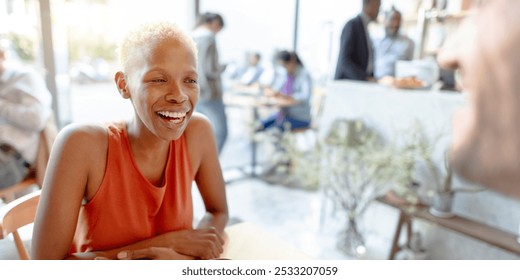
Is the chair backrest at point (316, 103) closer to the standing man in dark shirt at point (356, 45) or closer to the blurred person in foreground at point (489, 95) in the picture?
the standing man in dark shirt at point (356, 45)

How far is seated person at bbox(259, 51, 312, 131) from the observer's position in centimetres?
361

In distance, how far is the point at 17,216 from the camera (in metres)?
0.98

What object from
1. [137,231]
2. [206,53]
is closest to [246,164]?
[206,53]

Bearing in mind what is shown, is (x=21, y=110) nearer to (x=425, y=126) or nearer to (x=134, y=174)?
(x=134, y=174)

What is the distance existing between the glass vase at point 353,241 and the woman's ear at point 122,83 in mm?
1529

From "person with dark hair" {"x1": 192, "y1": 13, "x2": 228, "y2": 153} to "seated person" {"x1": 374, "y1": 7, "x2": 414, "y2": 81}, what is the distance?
4.20ft

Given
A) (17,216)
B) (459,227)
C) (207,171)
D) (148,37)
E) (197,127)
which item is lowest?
(459,227)

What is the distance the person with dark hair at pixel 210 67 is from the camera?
269 centimetres

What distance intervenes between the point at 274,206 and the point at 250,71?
214 centimetres

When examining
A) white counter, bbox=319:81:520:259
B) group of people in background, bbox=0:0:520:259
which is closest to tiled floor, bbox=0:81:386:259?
white counter, bbox=319:81:520:259

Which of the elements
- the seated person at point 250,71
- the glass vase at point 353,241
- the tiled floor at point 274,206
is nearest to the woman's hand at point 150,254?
the tiled floor at point 274,206

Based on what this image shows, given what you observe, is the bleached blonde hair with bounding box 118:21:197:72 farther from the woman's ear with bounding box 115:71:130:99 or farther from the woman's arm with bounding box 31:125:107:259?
the woman's arm with bounding box 31:125:107:259

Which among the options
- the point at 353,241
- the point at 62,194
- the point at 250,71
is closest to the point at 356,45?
the point at 353,241

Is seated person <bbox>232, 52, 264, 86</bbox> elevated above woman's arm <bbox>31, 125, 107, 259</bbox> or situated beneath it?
elevated above
